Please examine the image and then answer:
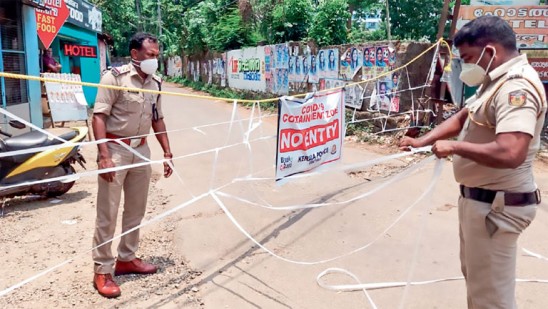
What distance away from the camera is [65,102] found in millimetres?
9375

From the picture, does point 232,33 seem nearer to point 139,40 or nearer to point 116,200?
point 139,40

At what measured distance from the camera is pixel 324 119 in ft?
15.7

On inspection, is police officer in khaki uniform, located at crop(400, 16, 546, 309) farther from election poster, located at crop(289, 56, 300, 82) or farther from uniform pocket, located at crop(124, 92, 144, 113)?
election poster, located at crop(289, 56, 300, 82)

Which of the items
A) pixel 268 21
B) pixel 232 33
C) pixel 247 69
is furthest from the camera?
pixel 232 33

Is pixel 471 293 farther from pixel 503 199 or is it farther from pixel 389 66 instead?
pixel 389 66

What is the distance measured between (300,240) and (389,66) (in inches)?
246

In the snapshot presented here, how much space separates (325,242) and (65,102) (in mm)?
7262

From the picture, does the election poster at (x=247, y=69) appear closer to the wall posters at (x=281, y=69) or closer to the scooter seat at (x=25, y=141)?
the wall posters at (x=281, y=69)

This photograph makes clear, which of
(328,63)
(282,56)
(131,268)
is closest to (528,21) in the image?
(328,63)

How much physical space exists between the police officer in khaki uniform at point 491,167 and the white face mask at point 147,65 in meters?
2.13

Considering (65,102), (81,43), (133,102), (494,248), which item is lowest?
(494,248)

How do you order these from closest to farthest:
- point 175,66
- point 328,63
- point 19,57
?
point 19,57 → point 328,63 → point 175,66

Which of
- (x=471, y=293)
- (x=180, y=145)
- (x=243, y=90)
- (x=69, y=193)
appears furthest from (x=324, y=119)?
(x=243, y=90)

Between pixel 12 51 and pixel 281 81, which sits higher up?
pixel 12 51
